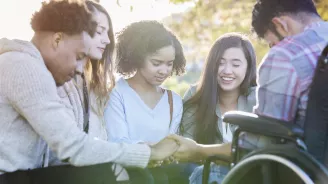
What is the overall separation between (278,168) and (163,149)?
0.97 m

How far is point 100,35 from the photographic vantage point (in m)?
3.81

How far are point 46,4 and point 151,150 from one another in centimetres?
91

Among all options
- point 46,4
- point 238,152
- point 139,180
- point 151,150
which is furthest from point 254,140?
point 46,4

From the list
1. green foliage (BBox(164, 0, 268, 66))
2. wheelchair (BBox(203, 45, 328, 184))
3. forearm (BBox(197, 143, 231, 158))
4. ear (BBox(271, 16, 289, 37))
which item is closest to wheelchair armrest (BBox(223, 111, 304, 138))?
wheelchair (BBox(203, 45, 328, 184))

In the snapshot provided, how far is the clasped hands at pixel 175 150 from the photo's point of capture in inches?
137

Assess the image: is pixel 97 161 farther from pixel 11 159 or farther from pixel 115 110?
pixel 115 110

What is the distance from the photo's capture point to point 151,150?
133 inches

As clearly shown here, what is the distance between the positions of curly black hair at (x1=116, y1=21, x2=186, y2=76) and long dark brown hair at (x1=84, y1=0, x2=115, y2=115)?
8.2 inches

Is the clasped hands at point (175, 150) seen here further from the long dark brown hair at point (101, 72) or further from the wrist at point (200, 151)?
the long dark brown hair at point (101, 72)

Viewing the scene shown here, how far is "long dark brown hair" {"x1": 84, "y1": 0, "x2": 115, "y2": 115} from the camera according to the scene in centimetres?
380

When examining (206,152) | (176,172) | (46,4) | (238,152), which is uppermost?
(46,4)

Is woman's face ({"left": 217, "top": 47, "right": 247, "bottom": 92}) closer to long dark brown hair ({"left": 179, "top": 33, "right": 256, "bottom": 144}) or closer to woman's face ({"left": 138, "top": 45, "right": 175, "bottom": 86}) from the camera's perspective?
long dark brown hair ({"left": 179, "top": 33, "right": 256, "bottom": 144})

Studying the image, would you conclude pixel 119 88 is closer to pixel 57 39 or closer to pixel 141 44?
pixel 141 44

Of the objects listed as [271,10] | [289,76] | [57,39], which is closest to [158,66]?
[57,39]
